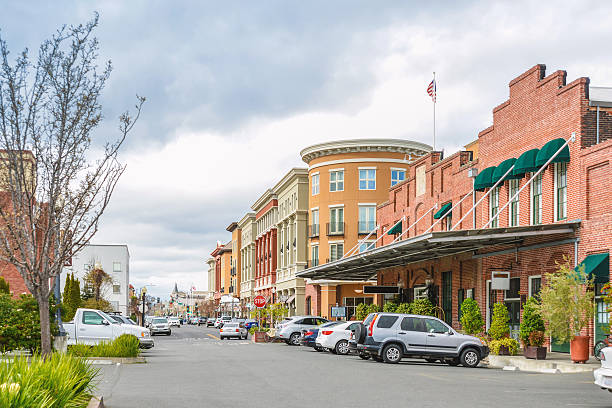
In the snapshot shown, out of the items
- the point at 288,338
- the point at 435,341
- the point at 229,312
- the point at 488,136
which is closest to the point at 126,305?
the point at 229,312

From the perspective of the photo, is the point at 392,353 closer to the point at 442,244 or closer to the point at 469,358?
the point at 469,358

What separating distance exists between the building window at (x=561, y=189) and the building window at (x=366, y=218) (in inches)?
1509

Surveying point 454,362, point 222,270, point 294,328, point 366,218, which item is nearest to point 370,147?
point 366,218

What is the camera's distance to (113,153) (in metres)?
17.9

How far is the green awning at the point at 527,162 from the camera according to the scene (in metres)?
30.3

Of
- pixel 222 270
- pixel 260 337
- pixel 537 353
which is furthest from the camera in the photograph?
pixel 222 270

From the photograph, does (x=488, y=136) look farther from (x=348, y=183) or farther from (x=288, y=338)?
(x=348, y=183)

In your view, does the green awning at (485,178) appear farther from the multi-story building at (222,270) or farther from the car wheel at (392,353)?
the multi-story building at (222,270)

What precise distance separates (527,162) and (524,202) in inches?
93.9

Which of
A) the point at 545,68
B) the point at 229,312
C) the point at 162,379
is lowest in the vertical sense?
the point at 229,312

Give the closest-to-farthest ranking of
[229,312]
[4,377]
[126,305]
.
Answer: [4,377] → [126,305] → [229,312]

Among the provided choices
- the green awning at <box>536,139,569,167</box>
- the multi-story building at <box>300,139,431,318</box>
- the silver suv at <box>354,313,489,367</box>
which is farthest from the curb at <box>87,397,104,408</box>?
the multi-story building at <box>300,139,431,318</box>

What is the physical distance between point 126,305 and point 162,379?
96789 mm

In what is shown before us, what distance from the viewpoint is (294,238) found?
79500 millimetres
